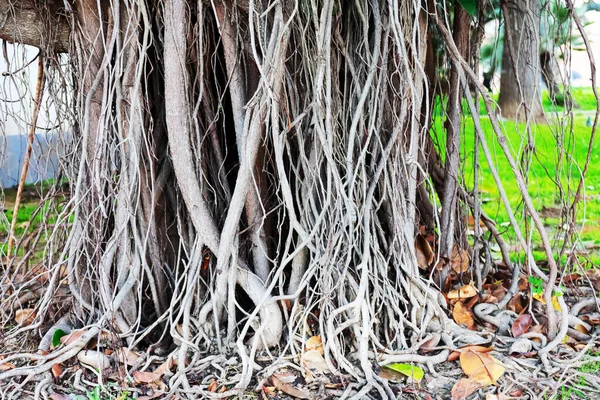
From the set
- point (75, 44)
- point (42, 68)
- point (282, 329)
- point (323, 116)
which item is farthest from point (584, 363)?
point (42, 68)

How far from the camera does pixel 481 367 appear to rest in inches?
70.7

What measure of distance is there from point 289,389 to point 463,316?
2.36ft

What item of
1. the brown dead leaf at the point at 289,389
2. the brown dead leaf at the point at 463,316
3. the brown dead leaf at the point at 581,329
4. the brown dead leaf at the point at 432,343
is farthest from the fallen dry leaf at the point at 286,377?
the brown dead leaf at the point at 581,329

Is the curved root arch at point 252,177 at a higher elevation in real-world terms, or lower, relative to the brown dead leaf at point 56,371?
higher

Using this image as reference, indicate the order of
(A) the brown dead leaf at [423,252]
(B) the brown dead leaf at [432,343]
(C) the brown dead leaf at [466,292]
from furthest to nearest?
(A) the brown dead leaf at [423,252] → (C) the brown dead leaf at [466,292] → (B) the brown dead leaf at [432,343]

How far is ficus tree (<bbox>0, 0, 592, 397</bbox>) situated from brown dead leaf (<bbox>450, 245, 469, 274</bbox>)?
0.87 feet

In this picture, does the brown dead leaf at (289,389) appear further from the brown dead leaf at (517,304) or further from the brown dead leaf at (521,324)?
the brown dead leaf at (517,304)

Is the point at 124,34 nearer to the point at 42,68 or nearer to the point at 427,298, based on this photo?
the point at 42,68

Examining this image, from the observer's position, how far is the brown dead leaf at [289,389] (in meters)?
1.74

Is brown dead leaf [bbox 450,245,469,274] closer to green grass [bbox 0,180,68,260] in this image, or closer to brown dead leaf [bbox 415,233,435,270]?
brown dead leaf [bbox 415,233,435,270]

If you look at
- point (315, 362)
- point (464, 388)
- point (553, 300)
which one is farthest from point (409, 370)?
point (553, 300)

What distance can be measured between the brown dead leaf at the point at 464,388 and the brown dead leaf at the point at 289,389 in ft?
1.34

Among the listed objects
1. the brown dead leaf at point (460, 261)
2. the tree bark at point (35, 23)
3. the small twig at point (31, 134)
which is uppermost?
the tree bark at point (35, 23)

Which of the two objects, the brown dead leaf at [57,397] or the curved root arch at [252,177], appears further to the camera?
the curved root arch at [252,177]
